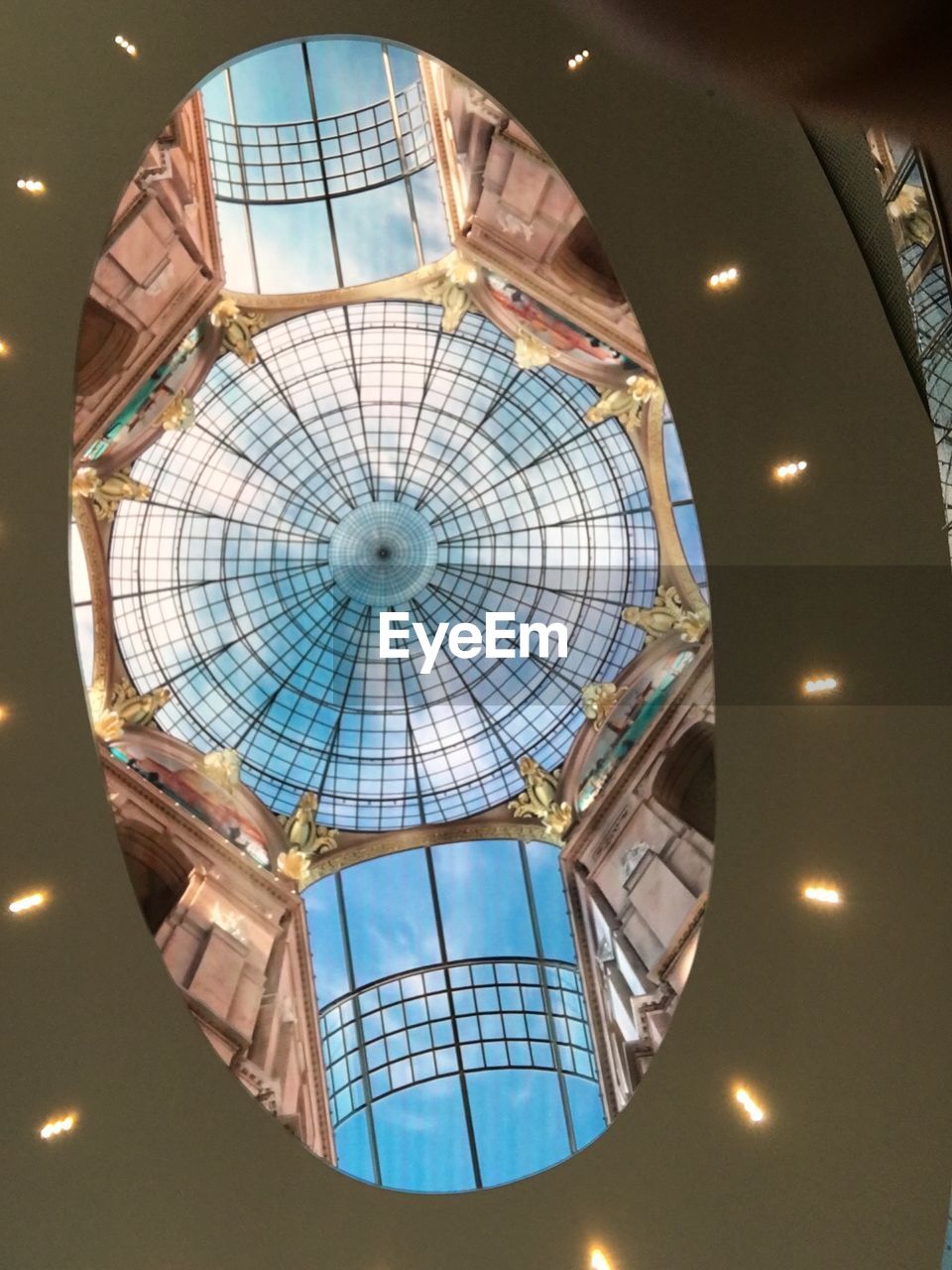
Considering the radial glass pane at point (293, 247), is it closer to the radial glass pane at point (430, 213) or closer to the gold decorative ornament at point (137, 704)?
the radial glass pane at point (430, 213)

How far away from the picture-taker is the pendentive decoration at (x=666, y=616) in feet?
78.8

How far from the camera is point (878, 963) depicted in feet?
42.6

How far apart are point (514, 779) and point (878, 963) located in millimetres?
17241

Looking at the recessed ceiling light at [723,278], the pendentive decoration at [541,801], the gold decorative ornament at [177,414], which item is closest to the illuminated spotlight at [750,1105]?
the recessed ceiling light at [723,278]

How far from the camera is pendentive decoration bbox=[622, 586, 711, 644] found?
24031 millimetres

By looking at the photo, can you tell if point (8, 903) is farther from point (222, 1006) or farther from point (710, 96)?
point (710, 96)

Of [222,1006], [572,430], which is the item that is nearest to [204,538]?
[572,430]

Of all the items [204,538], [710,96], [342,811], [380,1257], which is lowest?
[380,1257]

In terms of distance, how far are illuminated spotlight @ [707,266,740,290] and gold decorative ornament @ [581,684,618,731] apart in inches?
635

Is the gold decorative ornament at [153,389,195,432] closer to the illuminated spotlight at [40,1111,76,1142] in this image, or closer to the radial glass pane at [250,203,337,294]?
the radial glass pane at [250,203,337,294]

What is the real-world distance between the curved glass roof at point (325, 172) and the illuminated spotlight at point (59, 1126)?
1909 centimetres

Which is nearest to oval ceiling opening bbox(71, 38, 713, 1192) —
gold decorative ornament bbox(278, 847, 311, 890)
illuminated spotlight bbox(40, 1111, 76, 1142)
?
gold decorative ornament bbox(278, 847, 311, 890)

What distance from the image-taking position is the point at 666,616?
993 inches

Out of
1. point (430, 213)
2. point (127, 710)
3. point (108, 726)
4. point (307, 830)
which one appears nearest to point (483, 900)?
point (307, 830)
